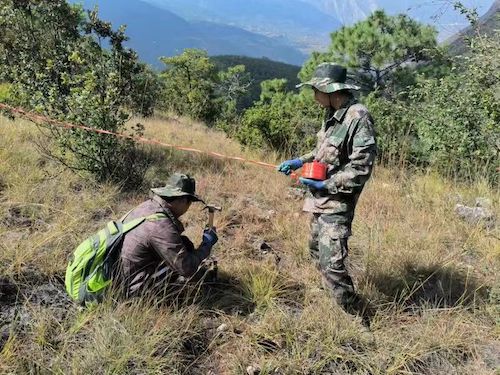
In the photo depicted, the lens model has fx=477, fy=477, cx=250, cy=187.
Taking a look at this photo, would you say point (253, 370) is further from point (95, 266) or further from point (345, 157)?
point (345, 157)

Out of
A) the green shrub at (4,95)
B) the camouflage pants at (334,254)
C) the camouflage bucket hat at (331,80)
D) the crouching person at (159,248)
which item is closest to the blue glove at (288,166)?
the camouflage pants at (334,254)

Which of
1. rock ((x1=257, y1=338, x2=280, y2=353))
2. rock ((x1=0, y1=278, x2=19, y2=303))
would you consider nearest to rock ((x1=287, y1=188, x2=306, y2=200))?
rock ((x1=257, y1=338, x2=280, y2=353))

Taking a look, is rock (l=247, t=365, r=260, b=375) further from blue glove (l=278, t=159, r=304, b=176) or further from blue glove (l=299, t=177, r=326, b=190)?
blue glove (l=278, t=159, r=304, b=176)

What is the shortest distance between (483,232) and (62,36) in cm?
606

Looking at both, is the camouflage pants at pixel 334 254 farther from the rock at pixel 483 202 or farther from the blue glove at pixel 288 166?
the rock at pixel 483 202

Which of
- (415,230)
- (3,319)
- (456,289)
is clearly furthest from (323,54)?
(3,319)

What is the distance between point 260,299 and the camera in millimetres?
3369

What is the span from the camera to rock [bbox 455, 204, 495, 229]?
4672 mm

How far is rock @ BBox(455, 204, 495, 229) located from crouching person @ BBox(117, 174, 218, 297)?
2.98 metres

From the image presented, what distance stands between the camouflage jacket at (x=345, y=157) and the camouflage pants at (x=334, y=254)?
5 centimetres

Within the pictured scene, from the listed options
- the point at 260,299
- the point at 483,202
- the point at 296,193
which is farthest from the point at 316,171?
the point at 483,202

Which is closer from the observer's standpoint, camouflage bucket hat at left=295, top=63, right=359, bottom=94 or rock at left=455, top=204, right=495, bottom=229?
camouflage bucket hat at left=295, top=63, right=359, bottom=94

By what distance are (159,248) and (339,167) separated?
4.16 ft

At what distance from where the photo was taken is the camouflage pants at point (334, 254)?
9.97ft
